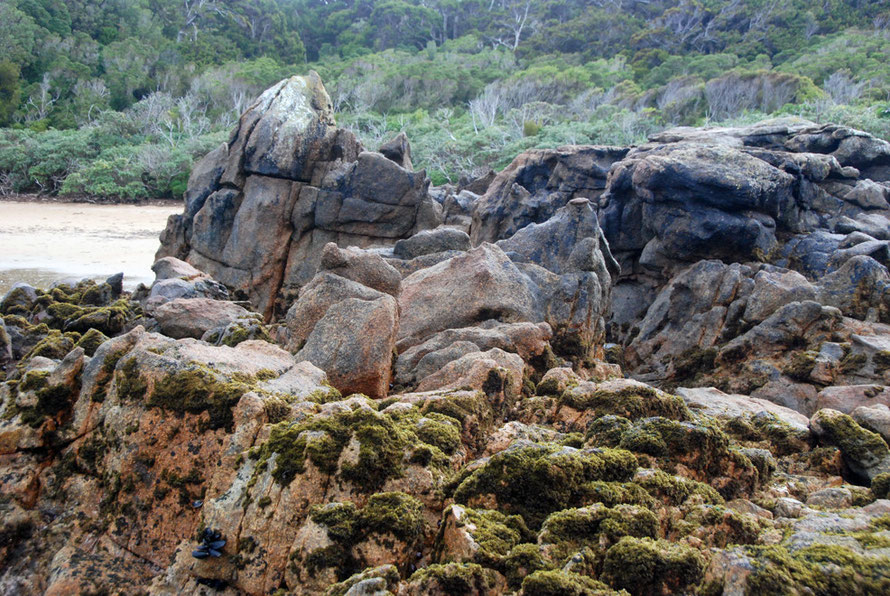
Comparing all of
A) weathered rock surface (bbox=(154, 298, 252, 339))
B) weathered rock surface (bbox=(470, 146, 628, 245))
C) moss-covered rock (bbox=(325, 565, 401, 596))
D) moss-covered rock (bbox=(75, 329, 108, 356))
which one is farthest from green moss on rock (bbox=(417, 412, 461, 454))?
weathered rock surface (bbox=(470, 146, 628, 245))

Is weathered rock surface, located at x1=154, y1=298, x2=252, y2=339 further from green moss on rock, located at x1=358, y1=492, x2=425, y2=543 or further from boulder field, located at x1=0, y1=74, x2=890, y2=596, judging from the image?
green moss on rock, located at x1=358, y1=492, x2=425, y2=543

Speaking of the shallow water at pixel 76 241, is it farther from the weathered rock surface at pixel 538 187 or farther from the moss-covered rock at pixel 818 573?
the moss-covered rock at pixel 818 573

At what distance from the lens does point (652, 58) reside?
92.7 metres

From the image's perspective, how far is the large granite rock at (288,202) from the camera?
22.8m

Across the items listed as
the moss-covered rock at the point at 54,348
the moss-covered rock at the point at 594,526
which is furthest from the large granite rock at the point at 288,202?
the moss-covered rock at the point at 594,526

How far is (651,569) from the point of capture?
3861 millimetres

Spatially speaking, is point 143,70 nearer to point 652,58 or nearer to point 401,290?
point 652,58

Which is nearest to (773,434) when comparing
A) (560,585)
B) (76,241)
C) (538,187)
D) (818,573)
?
(818,573)

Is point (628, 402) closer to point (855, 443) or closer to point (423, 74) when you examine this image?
point (855, 443)

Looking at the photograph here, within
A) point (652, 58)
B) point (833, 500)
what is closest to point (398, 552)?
point (833, 500)

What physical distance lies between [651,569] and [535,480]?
1.21m

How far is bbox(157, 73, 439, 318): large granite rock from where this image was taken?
2281cm

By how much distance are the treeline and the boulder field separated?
3124 centimetres

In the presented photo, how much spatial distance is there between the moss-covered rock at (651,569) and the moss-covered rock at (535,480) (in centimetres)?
85
